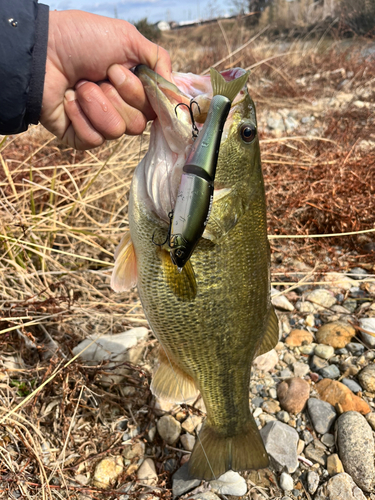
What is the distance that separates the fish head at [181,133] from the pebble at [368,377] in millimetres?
1860

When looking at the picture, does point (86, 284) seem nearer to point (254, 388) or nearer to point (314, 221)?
point (254, 388)

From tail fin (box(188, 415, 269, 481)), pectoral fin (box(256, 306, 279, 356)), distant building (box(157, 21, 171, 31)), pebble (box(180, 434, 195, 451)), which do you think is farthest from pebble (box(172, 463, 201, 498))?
distant building (box(157, 21, 171, 31))

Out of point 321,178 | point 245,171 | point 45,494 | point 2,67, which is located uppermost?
point 2,67

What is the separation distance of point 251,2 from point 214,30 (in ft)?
11.1

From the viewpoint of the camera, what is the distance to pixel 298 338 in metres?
3.13

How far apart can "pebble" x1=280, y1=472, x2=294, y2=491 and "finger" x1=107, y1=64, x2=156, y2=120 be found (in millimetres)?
2172

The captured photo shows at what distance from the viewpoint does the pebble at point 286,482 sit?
7.30ft

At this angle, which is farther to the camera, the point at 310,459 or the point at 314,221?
the point at 314,221

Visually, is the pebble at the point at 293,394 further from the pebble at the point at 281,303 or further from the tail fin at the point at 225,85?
the tail fin at the point at 225,85

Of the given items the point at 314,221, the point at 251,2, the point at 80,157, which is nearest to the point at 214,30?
the point at 251,2

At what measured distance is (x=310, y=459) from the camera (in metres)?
2.36

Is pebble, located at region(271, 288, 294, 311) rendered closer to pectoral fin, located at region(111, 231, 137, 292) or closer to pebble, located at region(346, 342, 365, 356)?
pebble, located at region(346, 342, 365, 356)

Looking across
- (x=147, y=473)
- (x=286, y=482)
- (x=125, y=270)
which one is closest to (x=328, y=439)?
(x=286, y=482)

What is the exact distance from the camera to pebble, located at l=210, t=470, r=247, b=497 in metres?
2.21
